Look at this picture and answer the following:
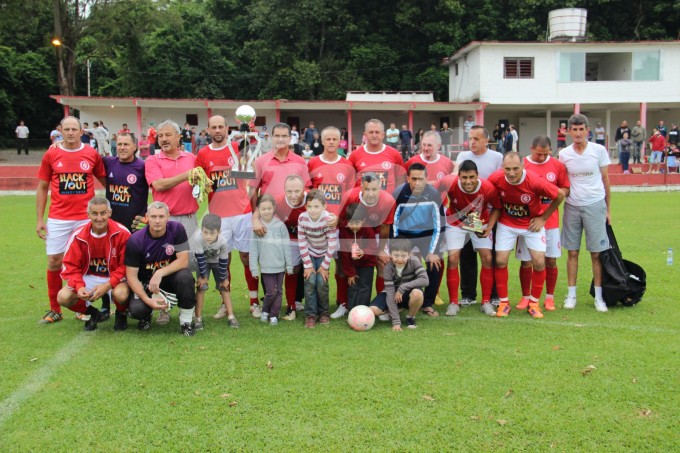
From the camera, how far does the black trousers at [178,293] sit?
5840 millimetres

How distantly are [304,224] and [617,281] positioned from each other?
3.60m

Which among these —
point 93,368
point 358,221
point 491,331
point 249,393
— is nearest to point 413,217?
point 358,221

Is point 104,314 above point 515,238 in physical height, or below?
Answer: below

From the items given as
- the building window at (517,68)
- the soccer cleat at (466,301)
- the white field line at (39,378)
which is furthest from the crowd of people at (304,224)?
the building window at (517,68)

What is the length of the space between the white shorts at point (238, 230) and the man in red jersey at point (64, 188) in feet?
4.91

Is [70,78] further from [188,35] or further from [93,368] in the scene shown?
[93,368]

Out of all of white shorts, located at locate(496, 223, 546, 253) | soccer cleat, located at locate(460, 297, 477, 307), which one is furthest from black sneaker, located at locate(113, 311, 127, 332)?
white shorts, located at locate(496, 223, 546, 253)

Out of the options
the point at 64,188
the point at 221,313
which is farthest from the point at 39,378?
the point at 64,188

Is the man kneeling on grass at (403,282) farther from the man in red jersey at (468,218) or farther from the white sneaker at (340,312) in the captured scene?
the man in red jersey at (468,218)

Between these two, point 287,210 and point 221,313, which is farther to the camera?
point 221,313

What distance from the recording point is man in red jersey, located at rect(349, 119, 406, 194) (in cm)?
667

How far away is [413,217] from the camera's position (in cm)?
630

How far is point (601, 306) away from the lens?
6742mm

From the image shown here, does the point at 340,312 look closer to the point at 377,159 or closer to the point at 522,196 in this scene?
the point at 377,159
